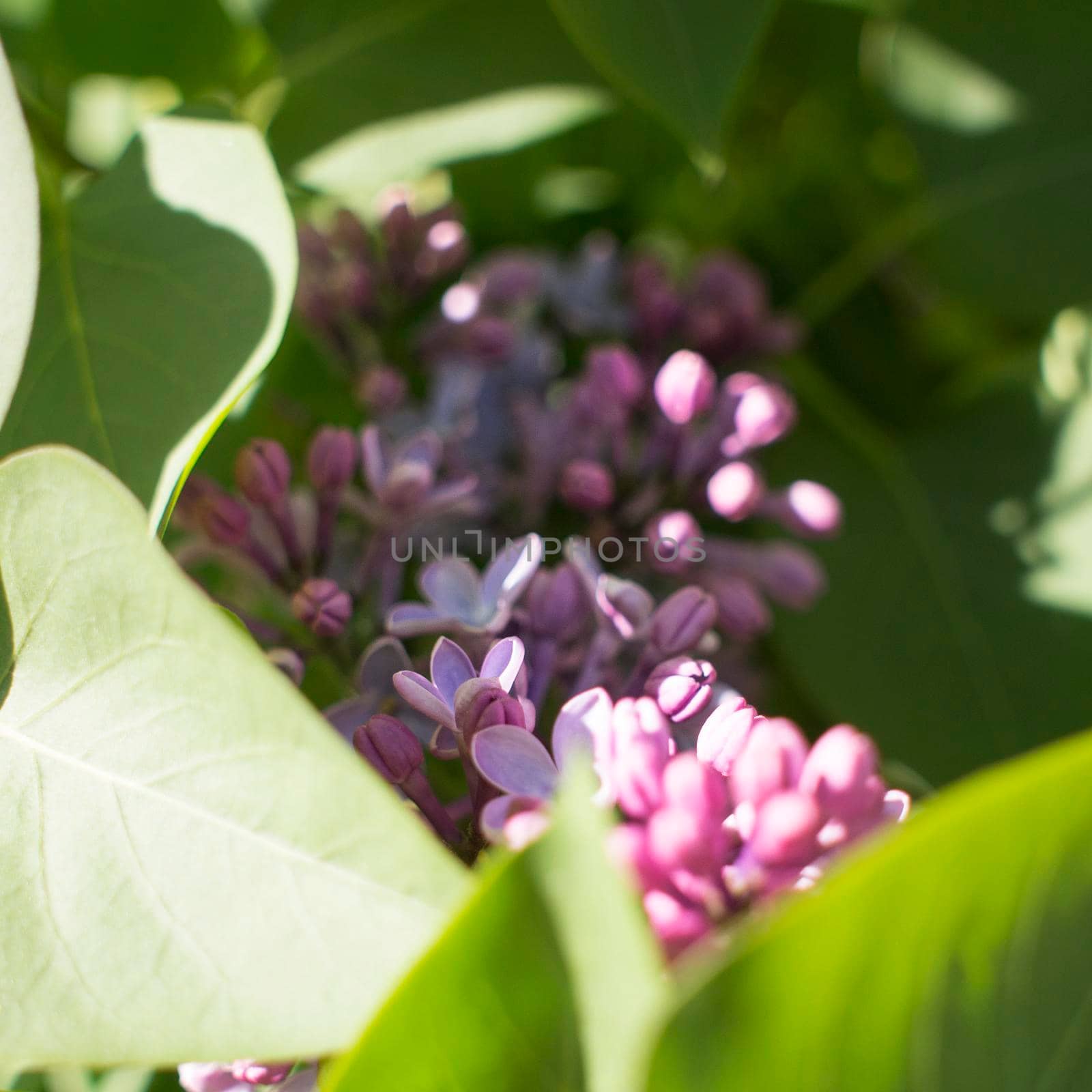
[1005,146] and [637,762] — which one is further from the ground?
[1005,146]

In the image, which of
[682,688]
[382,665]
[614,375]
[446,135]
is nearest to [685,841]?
[682,688]

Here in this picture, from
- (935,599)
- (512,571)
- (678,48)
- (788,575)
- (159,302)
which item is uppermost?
(678,48)

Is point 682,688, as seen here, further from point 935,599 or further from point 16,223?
point 935,599

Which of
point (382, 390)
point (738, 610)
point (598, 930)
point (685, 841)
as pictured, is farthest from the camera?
point (382, 390)

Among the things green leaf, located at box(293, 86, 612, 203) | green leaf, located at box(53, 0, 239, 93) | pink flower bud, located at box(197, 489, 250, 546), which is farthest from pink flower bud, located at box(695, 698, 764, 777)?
green leaf, located at box(53, 0, 239, 93)

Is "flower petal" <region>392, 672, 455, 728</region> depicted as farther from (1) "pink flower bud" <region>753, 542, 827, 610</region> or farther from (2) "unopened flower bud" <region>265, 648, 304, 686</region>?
(1) "pink flower bud" <region>753, 542, 827, 610</region>

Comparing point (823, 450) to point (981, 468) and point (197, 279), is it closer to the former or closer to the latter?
point (981, 468)

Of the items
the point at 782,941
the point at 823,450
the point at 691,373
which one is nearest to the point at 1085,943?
the point at 782,941
